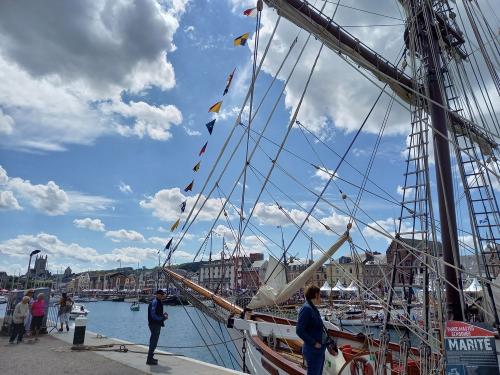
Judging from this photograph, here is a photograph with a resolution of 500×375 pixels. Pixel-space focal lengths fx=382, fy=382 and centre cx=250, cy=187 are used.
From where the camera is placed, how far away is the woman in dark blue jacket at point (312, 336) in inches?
202

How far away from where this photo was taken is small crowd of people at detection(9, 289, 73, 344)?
1030 centimetres

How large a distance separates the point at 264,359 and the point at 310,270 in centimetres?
254

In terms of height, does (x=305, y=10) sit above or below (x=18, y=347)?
above

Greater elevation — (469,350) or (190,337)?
(469,350)

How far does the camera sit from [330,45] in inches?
456

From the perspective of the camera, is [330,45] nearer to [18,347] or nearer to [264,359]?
[264,359]

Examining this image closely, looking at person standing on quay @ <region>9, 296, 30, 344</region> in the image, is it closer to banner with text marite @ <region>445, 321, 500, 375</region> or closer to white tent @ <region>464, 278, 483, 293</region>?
banner with text marite @ <region>445, 321, 500, 375</region>

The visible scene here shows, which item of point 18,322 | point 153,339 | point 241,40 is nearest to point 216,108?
point 241,40

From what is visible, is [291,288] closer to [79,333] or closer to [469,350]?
[79,333]

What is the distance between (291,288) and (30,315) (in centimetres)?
789

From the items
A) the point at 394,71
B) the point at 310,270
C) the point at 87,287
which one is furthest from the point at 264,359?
the point at 87,287

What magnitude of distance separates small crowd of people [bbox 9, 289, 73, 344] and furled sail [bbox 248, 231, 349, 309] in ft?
21.3

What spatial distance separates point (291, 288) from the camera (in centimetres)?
1092

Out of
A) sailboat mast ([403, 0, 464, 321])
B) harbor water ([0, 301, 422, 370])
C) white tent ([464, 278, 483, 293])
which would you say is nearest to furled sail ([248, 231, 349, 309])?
harbor water ([0, 301, 422, 370])
